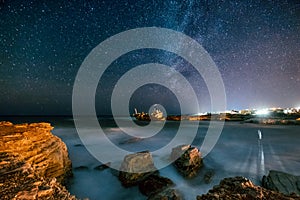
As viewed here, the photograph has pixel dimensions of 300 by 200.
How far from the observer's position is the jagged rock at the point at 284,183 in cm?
613

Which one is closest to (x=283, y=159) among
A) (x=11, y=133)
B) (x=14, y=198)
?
(x=14, y=198)

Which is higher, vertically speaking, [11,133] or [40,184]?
[11,133]

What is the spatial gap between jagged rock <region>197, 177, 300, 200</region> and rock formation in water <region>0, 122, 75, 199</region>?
3.97 meters

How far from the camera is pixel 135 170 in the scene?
8.67 meters

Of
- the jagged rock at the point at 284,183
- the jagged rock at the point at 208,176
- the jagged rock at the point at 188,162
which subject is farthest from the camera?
the jagged rock at the point at 188,162

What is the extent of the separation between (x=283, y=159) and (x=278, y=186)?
8.56m

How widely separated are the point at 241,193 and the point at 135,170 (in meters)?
5.70

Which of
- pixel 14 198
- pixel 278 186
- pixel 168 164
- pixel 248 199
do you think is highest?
pixel 14 198

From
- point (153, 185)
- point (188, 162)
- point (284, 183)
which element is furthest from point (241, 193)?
point (188, 162)

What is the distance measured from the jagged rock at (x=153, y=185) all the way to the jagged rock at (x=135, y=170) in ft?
1.43

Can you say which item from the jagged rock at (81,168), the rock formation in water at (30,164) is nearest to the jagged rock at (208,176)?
the rock formation in water at (30,164)

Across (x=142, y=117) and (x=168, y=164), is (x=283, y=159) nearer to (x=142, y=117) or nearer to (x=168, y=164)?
(x=168, y=164)

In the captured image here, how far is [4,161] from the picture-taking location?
15.8ft

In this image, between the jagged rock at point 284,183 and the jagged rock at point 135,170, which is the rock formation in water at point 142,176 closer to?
the jagged rock at point 135,170
